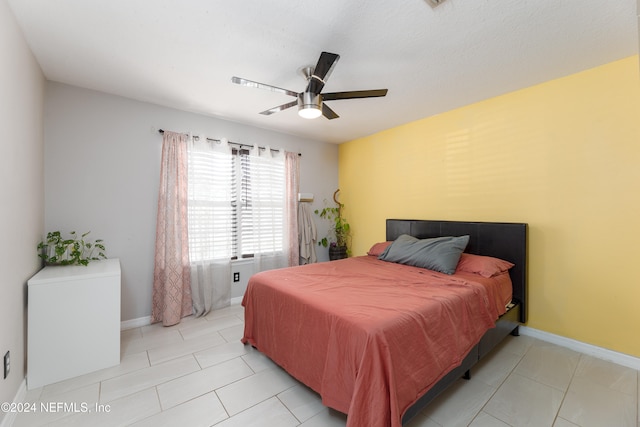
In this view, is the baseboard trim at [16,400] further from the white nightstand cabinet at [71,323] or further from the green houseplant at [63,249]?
the green houseplant at [63,249]

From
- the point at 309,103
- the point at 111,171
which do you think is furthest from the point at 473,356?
the point at 111,171

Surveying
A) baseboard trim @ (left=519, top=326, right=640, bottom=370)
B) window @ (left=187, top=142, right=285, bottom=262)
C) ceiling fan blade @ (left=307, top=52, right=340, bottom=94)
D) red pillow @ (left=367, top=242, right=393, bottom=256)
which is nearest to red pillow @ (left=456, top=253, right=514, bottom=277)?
baseboard trim @ (left=519, top=326, right=640, bottom=370)

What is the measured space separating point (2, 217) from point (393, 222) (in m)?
3.63

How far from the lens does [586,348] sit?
2.25 meters

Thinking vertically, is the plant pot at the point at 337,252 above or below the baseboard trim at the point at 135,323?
above

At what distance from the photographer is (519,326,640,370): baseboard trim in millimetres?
2061

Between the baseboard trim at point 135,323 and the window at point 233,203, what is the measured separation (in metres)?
0.80

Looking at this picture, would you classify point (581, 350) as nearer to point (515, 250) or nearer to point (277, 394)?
point (515, 250)

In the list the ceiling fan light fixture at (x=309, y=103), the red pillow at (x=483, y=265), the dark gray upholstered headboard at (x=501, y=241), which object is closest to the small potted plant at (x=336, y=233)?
the dark gray upholstered headboard at (x=501, y=241)

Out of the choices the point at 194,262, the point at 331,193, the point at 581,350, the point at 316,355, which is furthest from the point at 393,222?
the point at 194,262

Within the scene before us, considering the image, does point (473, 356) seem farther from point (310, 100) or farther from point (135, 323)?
point (135, 323)

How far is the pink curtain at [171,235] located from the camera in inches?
114

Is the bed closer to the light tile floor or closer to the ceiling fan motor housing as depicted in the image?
the light tile floor

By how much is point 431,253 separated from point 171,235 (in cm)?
288
